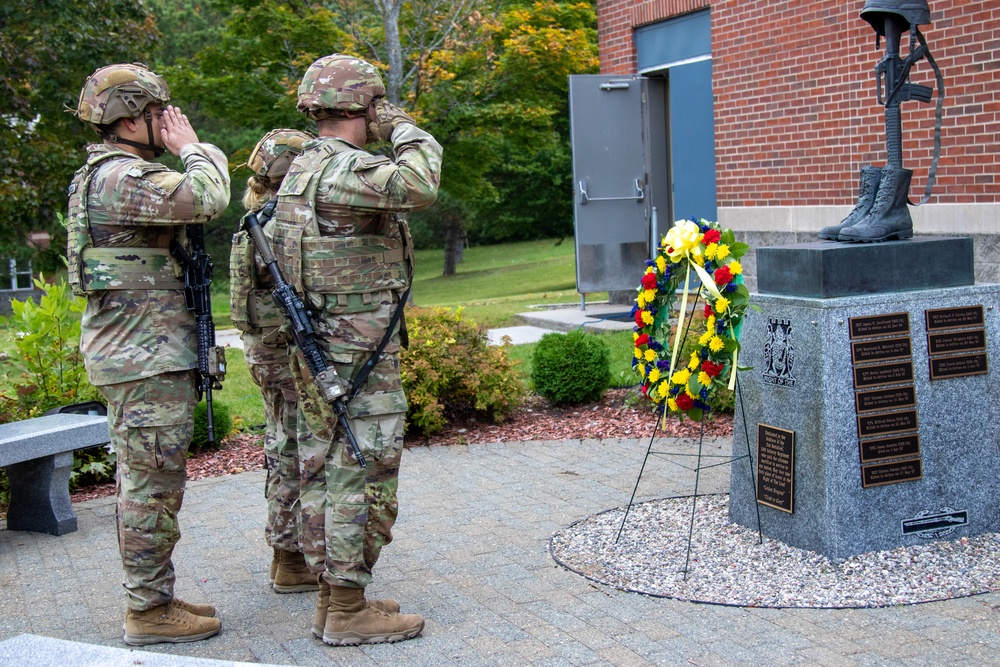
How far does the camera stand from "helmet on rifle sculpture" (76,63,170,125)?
14.4 feet

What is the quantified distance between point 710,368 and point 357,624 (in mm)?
1970

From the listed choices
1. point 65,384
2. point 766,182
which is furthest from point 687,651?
point 766,182

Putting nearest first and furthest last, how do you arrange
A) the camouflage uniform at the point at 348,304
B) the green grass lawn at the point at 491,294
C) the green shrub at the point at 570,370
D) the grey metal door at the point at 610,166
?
1. the camouflage uniform at the point at 348,304
2. the green shrub at the point at 570,370
3. the green grass lawn at the point at 491,294
4. the grey metal door at the point at 610,166

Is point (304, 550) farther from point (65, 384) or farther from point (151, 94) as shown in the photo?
point (65, 384)

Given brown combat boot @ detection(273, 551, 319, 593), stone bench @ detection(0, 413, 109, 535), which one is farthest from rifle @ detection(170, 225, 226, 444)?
stone bench @ detection(0, 413, 109, 535)

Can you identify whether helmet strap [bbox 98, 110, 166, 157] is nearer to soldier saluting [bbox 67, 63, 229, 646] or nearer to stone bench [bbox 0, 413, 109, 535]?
soldier saluting [bbox 67, 63, 229, 646]

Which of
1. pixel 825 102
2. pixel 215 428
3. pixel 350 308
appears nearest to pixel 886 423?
pixel 350 308

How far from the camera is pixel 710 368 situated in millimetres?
4957

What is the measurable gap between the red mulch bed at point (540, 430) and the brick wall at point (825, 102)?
10.6 ft

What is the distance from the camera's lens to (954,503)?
201 inches

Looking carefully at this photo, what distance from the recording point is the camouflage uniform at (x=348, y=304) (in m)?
4.20

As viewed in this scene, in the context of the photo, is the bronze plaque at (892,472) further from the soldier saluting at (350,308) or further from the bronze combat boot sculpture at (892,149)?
the soldier saluting at (350,308)

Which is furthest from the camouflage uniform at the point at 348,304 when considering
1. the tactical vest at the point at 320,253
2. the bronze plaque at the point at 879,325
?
the bronze plaque at the point at 879,325

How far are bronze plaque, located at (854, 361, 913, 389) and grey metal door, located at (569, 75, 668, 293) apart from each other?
7.93 m
